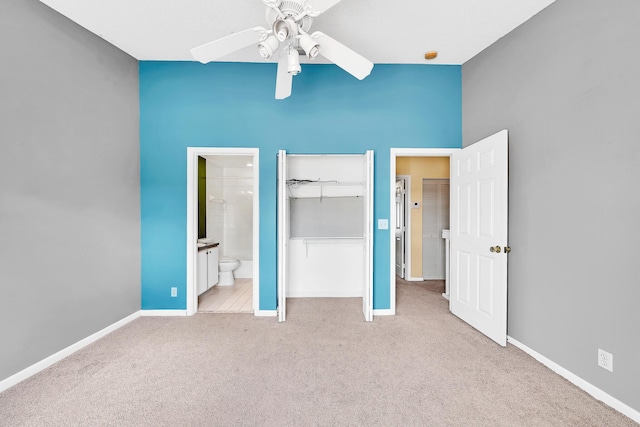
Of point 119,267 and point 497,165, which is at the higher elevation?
point 497,165

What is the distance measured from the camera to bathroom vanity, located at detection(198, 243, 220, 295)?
3.67m

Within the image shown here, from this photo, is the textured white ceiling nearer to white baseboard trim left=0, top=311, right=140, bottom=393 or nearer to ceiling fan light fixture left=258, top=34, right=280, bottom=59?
→ ceiling fan light fixture left=258, top=34, right=280, bottom=59

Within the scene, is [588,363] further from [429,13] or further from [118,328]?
[118,328]

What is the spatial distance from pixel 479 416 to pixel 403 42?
3.24 m

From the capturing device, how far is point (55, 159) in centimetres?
225

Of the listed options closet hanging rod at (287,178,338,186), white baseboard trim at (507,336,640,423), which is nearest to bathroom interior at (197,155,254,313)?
closet hanging rod at (287,178,338,186)

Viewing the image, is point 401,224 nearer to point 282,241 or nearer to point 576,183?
point 282,241

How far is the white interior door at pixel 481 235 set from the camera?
2.47 metres

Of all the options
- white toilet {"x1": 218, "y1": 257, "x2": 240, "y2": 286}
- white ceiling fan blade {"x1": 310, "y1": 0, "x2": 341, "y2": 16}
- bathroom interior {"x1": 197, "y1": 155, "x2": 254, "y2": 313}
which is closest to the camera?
white ceiling fan blade {"x1": 310, "y1": 0, "x2": 341, "y2": 16}

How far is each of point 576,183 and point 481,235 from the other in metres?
0.92

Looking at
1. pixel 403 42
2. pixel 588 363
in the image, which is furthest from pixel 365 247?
pixel 403 42

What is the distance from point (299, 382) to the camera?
1951 mm

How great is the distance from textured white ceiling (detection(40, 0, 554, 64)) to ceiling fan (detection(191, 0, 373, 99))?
0.73 metres

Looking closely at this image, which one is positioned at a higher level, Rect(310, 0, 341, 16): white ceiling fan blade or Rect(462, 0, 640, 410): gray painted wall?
Rect(310, 0, 341, 16): white ceiling fan blade
